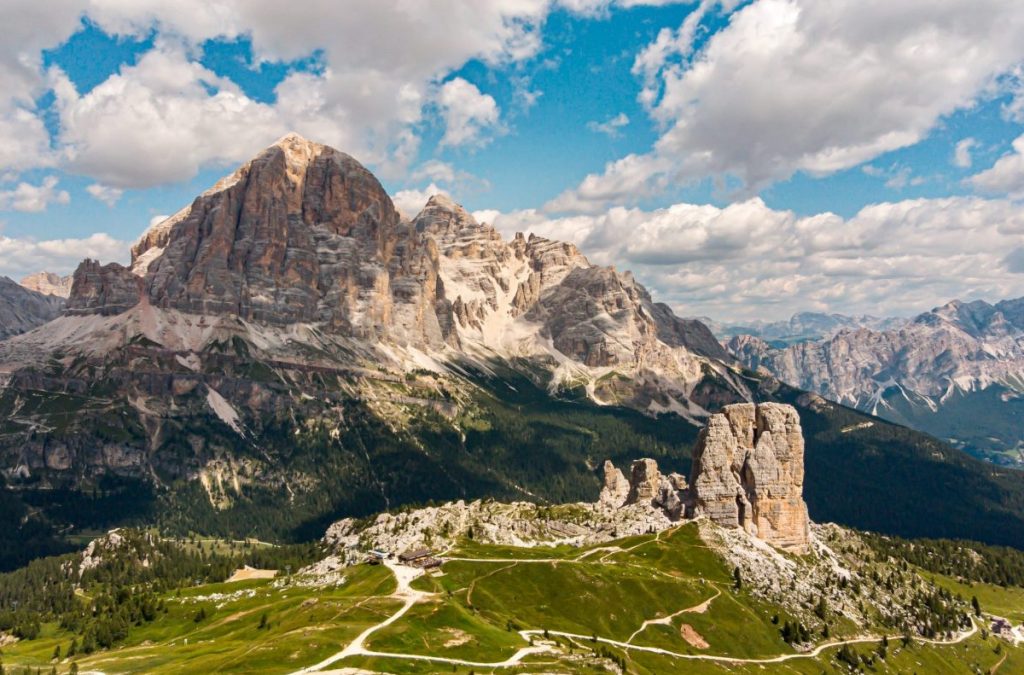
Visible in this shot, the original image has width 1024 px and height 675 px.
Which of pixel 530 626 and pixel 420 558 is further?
pixel 420 558

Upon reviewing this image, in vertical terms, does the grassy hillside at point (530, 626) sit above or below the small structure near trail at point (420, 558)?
below

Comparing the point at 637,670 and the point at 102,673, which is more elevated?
the point at 102,673

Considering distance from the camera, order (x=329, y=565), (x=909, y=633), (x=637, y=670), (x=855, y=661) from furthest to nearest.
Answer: (x=329, y=565)
(x=909, y=633)
(x=855, y=661)
(x=637, y=670)

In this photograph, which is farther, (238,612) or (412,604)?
(238,612)

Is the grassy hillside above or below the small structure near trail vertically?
below

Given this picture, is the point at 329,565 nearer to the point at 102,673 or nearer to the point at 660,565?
the point at 102,673

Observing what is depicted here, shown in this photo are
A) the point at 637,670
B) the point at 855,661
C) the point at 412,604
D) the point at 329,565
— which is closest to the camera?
the point at 637,670

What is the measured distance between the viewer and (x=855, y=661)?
156m

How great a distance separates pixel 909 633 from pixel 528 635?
327 ft

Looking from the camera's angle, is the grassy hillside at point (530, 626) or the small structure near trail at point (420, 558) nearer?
the grassy hillside at point (530, 626)

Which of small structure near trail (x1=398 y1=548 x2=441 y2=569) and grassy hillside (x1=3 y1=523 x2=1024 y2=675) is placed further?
small structure near trail (x1=398 y1=548 x2=441 y2=569)

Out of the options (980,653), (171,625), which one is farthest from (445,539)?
(980,653)

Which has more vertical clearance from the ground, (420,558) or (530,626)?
(420,558)

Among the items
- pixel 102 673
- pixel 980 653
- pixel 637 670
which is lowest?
pixel 980 653
